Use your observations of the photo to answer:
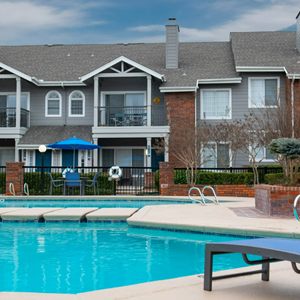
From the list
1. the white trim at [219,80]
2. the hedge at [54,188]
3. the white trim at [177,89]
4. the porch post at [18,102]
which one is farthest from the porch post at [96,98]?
the white trim at [219,80]

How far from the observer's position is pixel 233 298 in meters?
3.81

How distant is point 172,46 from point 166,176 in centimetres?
A: 1038

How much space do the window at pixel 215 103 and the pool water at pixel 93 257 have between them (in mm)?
15100

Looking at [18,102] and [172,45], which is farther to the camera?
[172,45]

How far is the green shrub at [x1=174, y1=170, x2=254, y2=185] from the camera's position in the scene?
653 inches

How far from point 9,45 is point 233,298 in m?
28.2

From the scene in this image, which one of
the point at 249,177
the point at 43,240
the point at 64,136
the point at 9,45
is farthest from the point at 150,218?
the point at 9,45

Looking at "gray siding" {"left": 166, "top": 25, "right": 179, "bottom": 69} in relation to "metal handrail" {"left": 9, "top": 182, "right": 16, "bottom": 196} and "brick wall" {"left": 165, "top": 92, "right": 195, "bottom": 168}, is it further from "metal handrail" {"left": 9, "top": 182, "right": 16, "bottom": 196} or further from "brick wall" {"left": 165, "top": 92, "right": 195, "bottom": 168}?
"metal handrail" {"left": 9, "top": 182, "right": 16, "bottom": 196}

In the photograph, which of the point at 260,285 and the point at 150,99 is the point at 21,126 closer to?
the point at 150,99

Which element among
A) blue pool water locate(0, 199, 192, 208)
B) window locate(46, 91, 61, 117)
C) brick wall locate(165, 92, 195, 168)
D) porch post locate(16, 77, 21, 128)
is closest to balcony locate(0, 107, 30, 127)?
porch post locate(16, 77, 21, 128)

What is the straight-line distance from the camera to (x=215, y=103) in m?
23.5

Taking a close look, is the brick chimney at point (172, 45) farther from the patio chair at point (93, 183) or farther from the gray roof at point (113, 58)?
the patio chair at point (93, 183)

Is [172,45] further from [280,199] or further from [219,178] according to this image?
[280,199]

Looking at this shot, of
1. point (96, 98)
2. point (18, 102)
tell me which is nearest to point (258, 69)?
point (96, 98)
